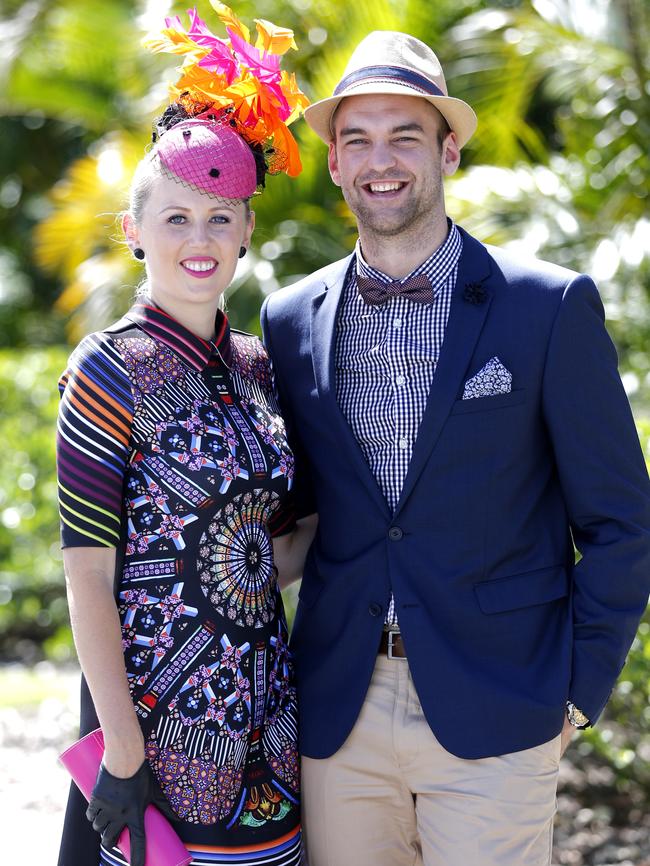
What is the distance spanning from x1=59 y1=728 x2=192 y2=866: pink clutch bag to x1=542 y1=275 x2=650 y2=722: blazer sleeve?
3.29ft

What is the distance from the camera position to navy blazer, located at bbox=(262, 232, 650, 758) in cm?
278

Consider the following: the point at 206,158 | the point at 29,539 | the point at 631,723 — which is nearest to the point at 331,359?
the point at 206,158

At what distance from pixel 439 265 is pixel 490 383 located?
0.41 meters

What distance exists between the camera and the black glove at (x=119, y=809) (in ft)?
8.37

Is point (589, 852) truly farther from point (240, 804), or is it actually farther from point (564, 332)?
point (564, 332)

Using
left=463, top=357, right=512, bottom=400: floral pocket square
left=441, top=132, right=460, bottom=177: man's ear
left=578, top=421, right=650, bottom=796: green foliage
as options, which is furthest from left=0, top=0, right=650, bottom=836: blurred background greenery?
left=463, top=357, right=512, bottom=400: floral pocket square

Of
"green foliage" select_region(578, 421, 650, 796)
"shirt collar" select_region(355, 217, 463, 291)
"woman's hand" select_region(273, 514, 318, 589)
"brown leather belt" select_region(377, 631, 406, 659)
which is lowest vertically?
"green foliage" select_region(578, 421, 650, 796)

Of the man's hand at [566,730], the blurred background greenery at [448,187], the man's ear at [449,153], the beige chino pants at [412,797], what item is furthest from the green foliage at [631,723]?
the man's ear at [449,153]

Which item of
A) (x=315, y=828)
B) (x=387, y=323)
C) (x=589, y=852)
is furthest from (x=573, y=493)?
(x=589, y=852)

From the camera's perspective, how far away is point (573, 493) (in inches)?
112

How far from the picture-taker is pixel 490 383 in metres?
2.82

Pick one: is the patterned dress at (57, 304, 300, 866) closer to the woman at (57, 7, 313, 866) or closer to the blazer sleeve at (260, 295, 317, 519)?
the woman at (57, 7, 313, 866)

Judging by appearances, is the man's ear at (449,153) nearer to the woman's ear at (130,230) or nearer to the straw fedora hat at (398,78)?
the straw fedora hat at (398,78)

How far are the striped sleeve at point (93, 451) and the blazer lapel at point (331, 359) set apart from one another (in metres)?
0.56
